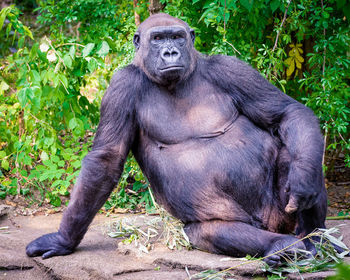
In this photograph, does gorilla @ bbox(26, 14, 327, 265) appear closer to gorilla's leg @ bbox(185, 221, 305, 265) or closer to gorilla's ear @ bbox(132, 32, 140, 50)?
gorilla's leg @ bbox(185, 221, 305, 265)

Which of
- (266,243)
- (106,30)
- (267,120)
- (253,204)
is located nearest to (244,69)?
(267,120)

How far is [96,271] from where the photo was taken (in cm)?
329

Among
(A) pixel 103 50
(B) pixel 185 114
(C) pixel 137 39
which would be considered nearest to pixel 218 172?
(B) pixel 185 114

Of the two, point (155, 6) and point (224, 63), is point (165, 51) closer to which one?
point (224, 63)

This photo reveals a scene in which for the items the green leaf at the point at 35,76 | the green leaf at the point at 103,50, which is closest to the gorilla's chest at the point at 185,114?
the green leaf at the point at 103,50

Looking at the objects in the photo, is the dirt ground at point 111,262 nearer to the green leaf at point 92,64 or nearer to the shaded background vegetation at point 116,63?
the shaded background vegetation at point 116,63

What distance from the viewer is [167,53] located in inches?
Answer: 143

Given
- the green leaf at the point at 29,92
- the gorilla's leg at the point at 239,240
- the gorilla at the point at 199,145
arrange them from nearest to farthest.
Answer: the gorilla's leg at the point at 239,240 → the gorilla at the point at 199,145 → the green leaf at the point at 29,92

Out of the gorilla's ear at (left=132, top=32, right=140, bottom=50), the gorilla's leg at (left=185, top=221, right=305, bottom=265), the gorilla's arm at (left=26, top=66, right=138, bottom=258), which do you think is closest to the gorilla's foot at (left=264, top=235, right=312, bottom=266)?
the gorilla's leg at (left=185, top=221, right=305, bottom=265)

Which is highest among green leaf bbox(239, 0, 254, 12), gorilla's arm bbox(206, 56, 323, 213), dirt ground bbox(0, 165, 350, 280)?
green leaf bbox(239, 0, 254, 12)

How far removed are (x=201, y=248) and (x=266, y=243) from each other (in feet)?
1.80

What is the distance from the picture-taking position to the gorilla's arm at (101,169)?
3.68m

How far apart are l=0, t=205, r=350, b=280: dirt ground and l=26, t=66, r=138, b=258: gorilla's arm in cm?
13

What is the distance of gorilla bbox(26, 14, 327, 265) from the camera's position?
360 centimetres
